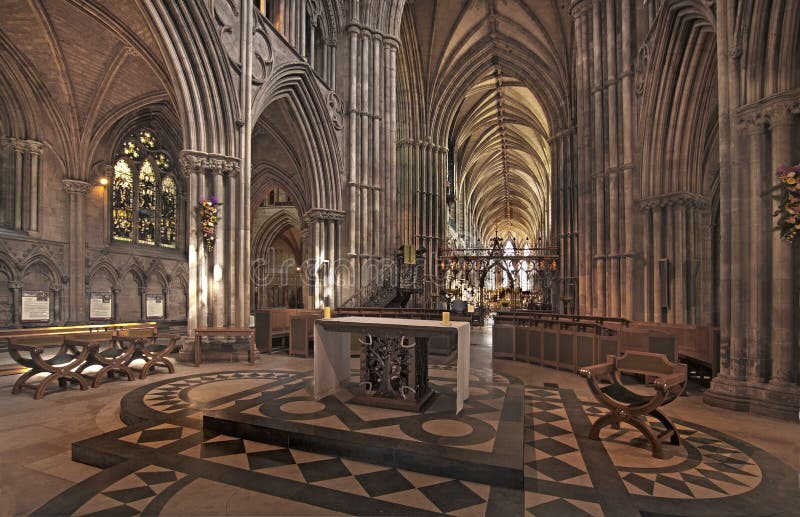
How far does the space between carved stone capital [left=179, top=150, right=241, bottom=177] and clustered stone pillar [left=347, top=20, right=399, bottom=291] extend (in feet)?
24.6

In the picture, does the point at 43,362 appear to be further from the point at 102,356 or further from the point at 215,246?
the point at 215,246

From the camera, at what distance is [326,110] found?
1734 cm

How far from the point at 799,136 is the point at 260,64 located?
41.2 feet

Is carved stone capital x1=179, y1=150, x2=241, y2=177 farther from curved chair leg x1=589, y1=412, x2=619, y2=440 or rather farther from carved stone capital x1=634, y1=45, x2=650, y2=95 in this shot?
carved stone capital x1=634, y1=45, x2=650, y2=95

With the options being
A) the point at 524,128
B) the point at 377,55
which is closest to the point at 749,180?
the point at 377,55

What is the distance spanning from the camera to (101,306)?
19.0 meters

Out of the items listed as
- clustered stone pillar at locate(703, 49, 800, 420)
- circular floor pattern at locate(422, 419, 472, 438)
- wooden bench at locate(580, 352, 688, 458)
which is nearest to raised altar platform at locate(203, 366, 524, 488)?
circular floor pattern at locate(422, 419, 472, 438)

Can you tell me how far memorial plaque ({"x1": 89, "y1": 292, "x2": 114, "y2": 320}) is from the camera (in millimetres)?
18670

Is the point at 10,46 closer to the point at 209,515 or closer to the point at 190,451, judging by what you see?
the point at 190,451

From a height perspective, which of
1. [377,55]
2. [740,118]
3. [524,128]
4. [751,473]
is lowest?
[751,473]

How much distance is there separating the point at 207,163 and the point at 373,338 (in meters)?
7.54

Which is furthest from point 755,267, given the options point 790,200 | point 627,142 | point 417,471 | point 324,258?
point 324,258

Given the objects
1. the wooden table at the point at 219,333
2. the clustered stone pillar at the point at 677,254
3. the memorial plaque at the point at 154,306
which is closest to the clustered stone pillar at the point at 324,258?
the wooden table at the point at 219,333

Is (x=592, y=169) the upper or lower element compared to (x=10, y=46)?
lower
